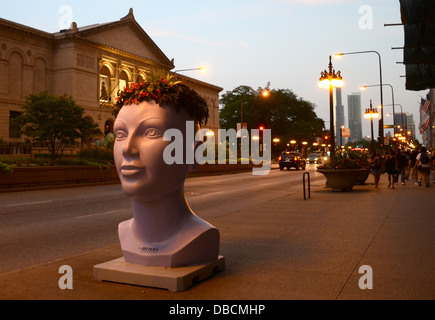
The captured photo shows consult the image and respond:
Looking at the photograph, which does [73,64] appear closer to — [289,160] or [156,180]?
[289,160]

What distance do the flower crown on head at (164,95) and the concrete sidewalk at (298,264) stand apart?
7.42 feet

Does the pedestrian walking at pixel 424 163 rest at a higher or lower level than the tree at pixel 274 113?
lower

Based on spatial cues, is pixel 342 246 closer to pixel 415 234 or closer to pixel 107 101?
pixel 415 234

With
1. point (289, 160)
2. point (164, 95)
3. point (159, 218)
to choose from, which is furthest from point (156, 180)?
point (289, 160)

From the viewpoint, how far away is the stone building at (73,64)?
138 ft

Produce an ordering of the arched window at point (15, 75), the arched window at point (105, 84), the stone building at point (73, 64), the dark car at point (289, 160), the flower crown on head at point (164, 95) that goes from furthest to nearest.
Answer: the arched window at point (105, 84), the dark car at point (289, 160), the arched window at point (15, 75), the stone building at point (73, 64), the flower crown on head at point (164, 95)

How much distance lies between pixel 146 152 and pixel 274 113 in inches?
3359

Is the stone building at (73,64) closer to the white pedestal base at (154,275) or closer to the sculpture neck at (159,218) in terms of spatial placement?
the sculpture neck at (159,218)

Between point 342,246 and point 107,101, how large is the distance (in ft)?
160

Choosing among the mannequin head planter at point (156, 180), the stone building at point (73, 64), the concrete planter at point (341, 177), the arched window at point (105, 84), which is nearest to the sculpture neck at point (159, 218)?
the mannequin head planter at point (156, 180)

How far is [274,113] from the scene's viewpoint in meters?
88.9

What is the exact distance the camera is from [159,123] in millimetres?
5164
